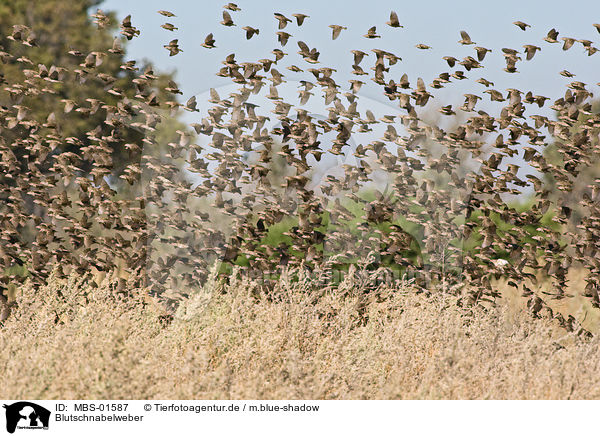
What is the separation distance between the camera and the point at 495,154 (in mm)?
6016

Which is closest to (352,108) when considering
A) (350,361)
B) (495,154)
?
(495,154)

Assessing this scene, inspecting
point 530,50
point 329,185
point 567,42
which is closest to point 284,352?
point 329,185

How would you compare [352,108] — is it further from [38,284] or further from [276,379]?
[38,284]

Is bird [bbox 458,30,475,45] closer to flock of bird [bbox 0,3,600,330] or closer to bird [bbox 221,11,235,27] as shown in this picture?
flock of bird [bbox 0,3,600,330]

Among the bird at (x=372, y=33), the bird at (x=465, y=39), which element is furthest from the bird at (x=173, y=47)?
the bird at (x=465, y=39)

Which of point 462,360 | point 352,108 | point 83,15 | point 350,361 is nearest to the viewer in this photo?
point 462,360

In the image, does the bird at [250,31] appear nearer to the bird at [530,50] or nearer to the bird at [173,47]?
the bird at [173,47]

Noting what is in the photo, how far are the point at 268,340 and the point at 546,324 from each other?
9.36 ft

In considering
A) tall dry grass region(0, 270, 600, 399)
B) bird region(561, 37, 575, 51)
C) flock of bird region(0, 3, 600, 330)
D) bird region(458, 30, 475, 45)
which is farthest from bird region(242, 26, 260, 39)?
bird region(561, 37, 575, 51)

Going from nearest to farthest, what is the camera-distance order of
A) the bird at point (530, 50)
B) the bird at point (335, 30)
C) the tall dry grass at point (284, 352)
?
1. the tall dry grass at point (284, 352)
2. the bird at point (335, 30)
3. the bird at point (530, 50)
